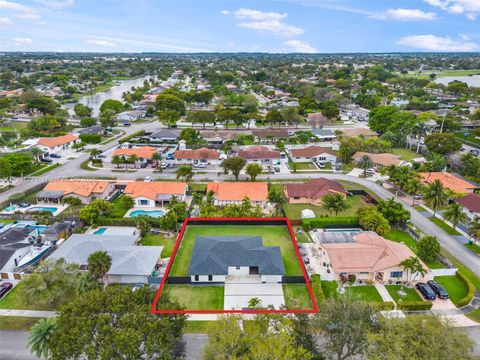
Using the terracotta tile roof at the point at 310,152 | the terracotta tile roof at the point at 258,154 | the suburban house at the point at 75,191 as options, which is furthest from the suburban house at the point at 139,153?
the terracotta tile roof at the point at 310,152

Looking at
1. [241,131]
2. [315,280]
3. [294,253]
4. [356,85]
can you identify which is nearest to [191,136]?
[241,131]

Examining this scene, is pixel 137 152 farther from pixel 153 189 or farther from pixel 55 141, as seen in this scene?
pixel 55 141

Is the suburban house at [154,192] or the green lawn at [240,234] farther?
the suburban house at [154,192]

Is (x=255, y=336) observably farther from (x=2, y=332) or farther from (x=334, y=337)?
(x=2, y=332)

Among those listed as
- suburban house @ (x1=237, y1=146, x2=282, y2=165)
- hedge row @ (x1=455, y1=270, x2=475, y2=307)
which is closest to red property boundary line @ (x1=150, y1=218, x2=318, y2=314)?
A: hedge row @ (x1=455, y1=270, x2=475, y2=307)

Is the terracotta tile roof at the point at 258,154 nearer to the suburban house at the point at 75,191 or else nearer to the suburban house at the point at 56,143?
the suburban house at the point at 75,191
